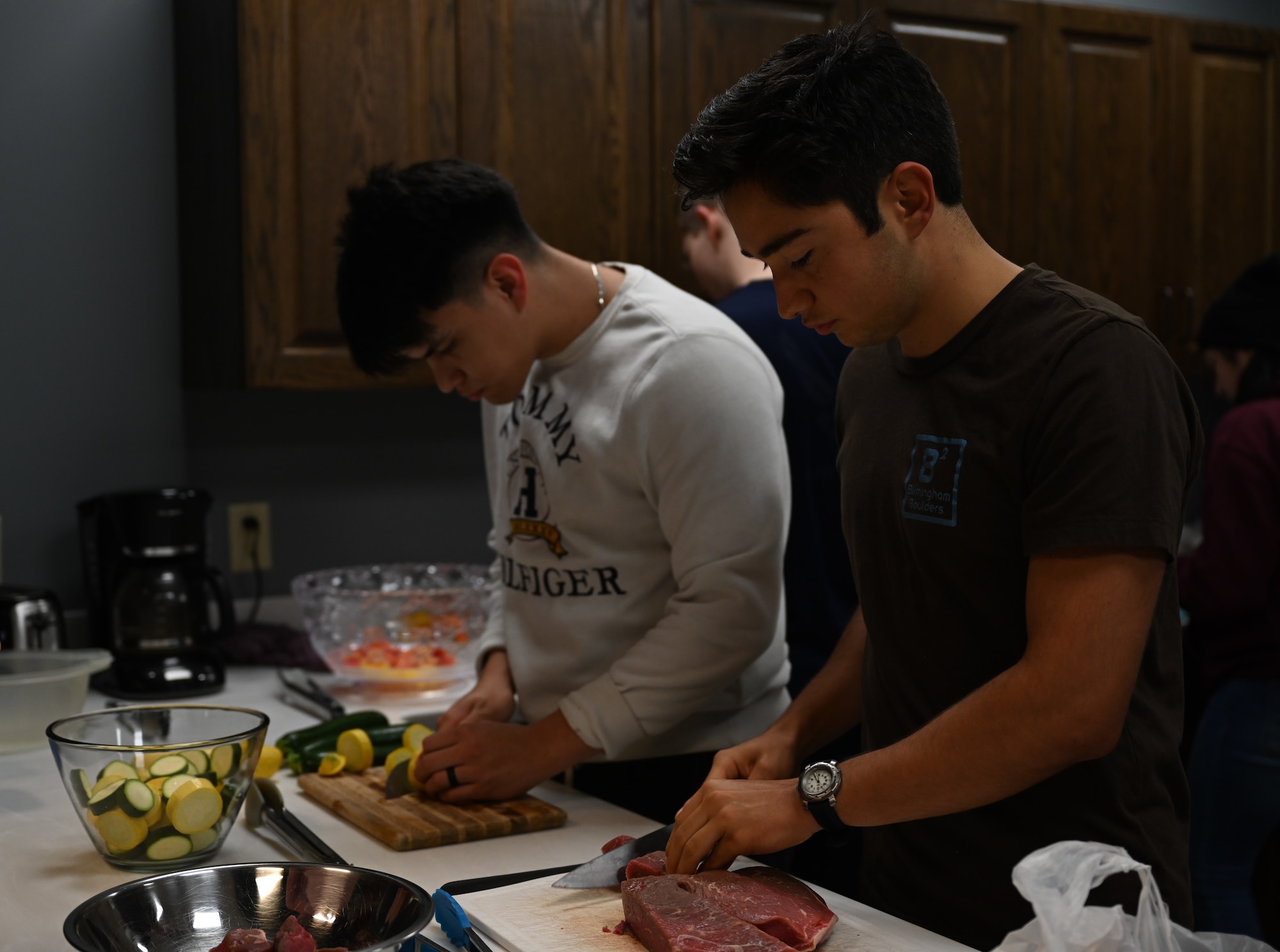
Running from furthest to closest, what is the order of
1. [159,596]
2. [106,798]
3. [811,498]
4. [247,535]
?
[247,535]
[159,596]
[811,498]
[106,798]

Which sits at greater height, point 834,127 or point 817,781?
point 834,127

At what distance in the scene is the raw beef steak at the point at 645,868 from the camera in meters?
1.17

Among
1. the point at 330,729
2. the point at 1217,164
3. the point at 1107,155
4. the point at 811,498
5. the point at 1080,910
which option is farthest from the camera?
the point at 1217,164

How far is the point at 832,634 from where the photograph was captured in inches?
77.7

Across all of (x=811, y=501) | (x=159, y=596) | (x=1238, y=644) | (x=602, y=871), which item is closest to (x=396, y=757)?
(x=602, y=871)

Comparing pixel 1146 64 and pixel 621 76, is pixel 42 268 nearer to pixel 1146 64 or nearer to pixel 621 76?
pixel 621 76

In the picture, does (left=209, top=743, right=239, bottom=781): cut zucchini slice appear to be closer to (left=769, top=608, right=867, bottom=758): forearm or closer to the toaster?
(left=769, top=608, right=867, bottom=758): forearm

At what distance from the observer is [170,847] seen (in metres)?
1.29

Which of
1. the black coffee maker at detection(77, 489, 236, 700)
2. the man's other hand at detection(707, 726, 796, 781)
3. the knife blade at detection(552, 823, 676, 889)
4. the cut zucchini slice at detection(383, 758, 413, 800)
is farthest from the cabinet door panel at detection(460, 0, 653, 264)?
the knife blade at detection(552, 823, 676, 889)

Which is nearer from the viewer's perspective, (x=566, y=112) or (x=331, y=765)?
(x=331, y=765)

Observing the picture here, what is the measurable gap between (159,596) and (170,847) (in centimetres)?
103

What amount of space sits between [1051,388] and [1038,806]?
0.39 meters

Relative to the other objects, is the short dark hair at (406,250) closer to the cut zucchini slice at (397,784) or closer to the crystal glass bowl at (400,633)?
the cut zucchini slice at (397,784)

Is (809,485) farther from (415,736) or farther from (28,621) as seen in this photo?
(28,621)
